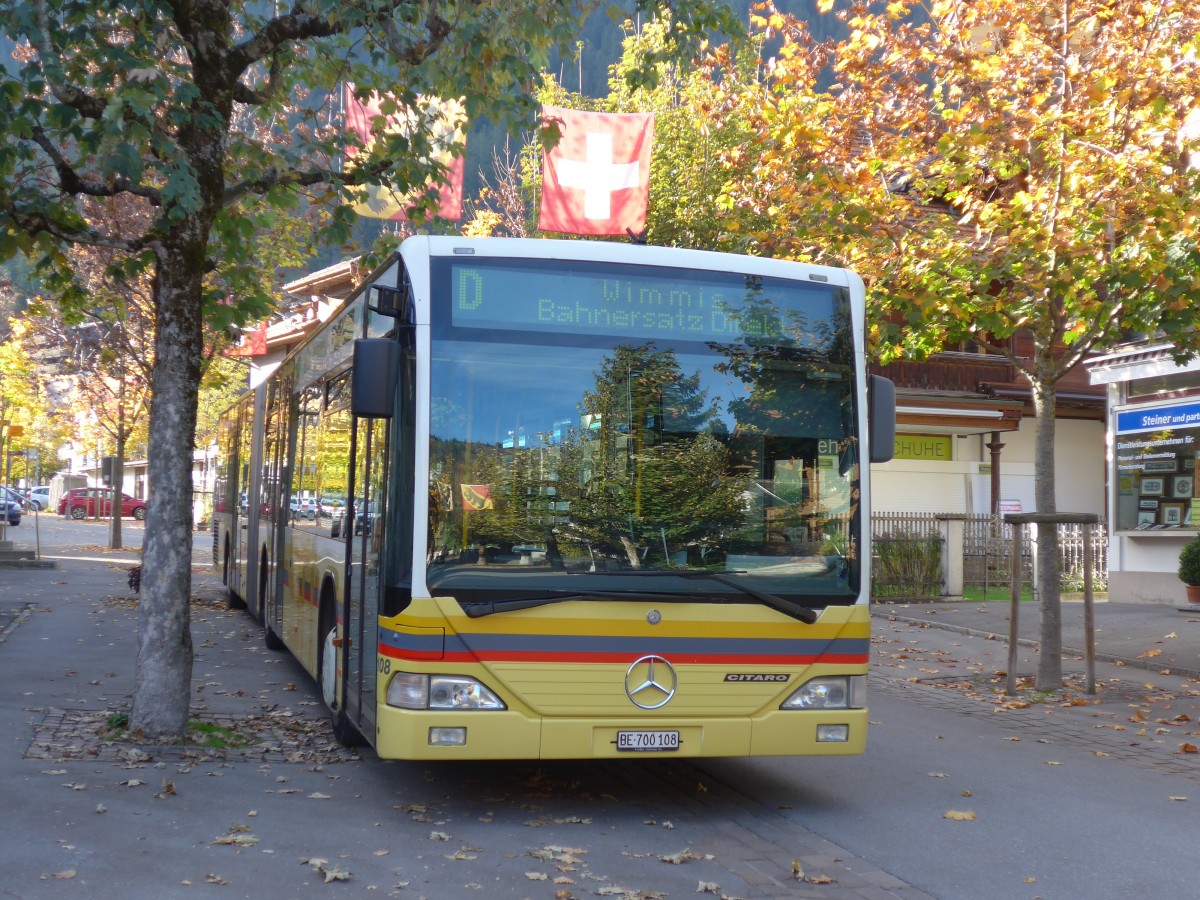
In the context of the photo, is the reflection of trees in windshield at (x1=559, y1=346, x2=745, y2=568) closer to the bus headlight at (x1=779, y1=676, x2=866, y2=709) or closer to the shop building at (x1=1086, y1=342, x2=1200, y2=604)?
the bus headlight at (x1=779, y1=676, x2=866, y2=709)

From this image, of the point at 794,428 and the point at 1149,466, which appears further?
the point at 1149,466

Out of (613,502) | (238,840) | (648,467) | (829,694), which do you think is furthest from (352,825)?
(829,694)

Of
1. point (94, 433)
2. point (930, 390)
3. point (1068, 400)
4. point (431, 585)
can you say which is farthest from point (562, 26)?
point (94, 433)

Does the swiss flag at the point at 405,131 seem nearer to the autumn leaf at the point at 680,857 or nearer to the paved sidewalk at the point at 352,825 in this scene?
the paved sidewalk at the point at 352,825

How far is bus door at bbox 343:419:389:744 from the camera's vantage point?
7.61 m

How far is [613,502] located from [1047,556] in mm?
7346

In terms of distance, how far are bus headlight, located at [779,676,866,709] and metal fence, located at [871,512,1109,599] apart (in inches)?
614

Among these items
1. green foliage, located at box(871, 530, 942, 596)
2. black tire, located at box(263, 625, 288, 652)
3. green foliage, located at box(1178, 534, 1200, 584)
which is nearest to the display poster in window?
green foliage, located at box(1178, 534, 1200, 584)

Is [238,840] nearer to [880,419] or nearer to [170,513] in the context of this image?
[170,513]

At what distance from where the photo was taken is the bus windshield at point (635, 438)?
7.06m

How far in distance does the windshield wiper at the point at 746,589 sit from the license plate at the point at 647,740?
2.67ft

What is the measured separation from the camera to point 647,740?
7.19 meters

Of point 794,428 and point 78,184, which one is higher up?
point 78,184

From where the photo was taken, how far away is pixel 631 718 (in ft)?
23.6
